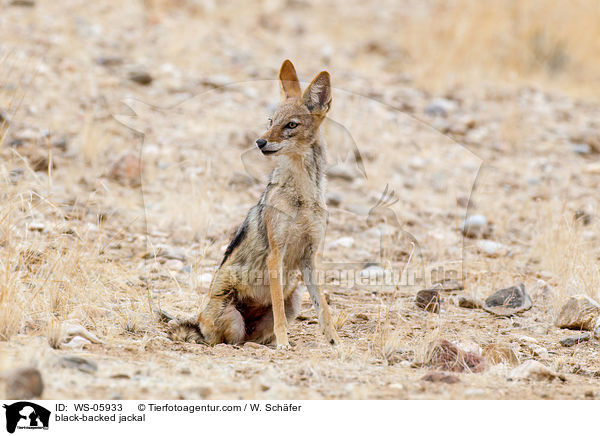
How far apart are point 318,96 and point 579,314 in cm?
257

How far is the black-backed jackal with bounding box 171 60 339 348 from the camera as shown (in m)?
4.68

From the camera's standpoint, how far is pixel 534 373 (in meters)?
3.97

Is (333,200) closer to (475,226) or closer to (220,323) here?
(475,226)

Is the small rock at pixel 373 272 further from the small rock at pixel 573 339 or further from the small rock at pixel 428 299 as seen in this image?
the small rock at pixel 573 339

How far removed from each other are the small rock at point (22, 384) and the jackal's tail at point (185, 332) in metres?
1.54

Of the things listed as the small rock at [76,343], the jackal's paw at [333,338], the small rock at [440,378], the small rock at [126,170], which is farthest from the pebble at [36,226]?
the small rock at [440,378]

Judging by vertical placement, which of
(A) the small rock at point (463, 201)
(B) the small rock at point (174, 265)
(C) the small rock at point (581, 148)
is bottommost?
(B) the small rock at point (174, 265)

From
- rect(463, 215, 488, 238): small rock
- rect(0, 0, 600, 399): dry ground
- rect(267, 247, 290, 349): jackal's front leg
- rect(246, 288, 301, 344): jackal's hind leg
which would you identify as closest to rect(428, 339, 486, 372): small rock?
rect(0, 0, 600, 399): dry ground

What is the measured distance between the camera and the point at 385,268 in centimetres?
628

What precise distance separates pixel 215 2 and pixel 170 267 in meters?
8.65

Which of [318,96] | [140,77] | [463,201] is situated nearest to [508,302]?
[318,96]

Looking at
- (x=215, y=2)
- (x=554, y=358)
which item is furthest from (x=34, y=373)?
(x=215, y=2)

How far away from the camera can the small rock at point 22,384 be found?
10.2 ft
